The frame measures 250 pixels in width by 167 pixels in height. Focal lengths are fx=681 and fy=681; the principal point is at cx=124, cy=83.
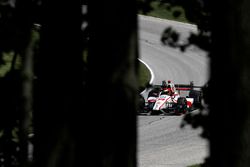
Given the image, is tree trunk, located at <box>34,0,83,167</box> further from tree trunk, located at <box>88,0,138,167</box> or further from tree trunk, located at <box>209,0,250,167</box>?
tree trunk, located at <box>209,0,250,167</box>

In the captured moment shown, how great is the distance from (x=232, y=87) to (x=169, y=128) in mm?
16565

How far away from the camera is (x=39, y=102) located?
4805 mm

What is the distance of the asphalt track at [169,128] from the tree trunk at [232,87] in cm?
85

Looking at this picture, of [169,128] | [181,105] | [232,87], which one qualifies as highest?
[232,87]

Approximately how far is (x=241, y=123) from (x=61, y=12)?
1.47 metres

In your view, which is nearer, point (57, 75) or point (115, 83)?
point (115, 83)

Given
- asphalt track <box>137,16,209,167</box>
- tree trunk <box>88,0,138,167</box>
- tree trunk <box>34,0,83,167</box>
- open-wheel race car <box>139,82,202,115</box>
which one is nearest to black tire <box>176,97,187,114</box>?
open-wheel race car <box>139,82,202,115</box>

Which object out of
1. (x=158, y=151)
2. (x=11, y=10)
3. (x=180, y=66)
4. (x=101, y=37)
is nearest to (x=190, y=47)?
(x=11, y=10)

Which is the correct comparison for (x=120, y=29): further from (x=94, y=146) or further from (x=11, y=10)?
(x=11, y=10)

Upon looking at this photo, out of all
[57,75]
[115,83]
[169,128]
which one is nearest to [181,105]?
[169,128]

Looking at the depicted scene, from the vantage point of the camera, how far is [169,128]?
20.9 meters

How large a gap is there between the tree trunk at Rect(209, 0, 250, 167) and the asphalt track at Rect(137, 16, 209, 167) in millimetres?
855

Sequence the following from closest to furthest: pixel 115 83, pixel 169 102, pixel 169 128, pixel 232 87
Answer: pixel 115 83
pixel 232 87
pixel 169 128
pixel 169 102

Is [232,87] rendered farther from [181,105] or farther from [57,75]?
[181,105]
